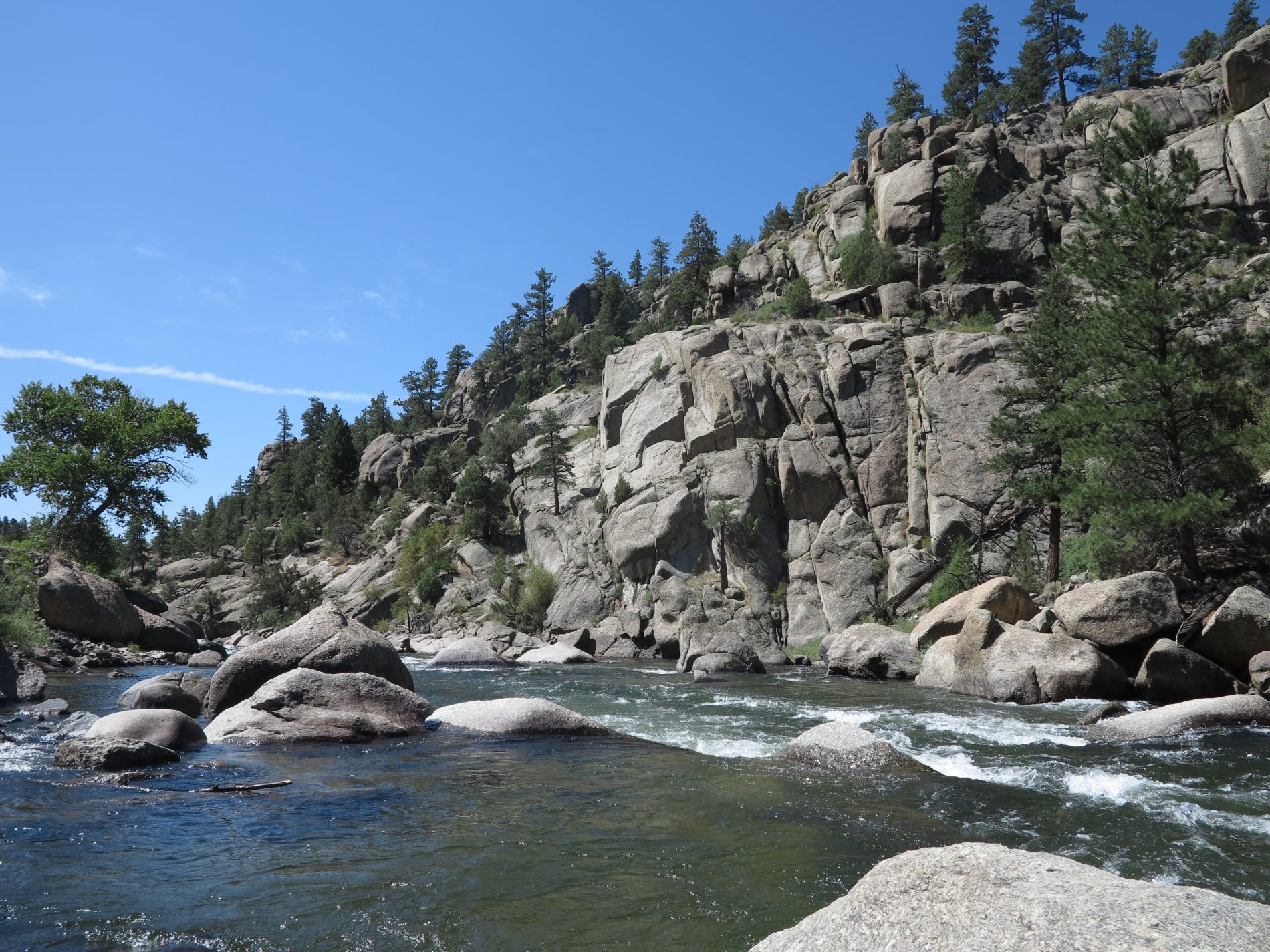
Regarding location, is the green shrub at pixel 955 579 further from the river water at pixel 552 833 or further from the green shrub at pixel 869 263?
the green shrub at pixel 869 263

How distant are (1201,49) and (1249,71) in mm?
24428

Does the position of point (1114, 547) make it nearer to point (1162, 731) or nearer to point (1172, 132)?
point (1162, 731)

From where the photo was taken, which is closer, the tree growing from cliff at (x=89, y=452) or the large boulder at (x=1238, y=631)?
the large boulder at (x=1238, y=631)

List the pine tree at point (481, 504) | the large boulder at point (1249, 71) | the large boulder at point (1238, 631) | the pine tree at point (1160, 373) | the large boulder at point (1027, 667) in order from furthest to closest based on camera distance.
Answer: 1. the pine tree at point (481, 504)
2. the large boulder at point (1249, 71)
3. the pine tree at point (1160, 373)
4. the large boulder at point (1027, 667)
5. the large boulder at point (1238, 631)

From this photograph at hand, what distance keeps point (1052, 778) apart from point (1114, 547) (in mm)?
15813

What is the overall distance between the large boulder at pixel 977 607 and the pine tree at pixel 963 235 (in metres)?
32.0

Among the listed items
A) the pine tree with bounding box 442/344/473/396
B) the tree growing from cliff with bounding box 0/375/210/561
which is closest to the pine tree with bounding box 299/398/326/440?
the pine tree with bounding box 442/344/473/396

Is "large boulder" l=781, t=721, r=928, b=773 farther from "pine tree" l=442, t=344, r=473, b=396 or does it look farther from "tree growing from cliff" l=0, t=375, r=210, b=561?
"pine tree" l=442, t=344, r=473, b=396

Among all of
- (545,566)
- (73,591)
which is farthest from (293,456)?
(73,591)

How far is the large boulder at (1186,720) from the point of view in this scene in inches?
520

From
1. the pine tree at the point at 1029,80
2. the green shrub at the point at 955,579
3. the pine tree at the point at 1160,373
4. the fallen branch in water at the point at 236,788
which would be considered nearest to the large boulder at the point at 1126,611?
the pine tree at the point at 1160,373

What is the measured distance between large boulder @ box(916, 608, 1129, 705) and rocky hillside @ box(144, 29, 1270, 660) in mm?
11518

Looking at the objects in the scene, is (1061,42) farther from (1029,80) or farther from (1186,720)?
(1186,720)

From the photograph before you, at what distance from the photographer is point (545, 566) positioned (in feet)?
173
